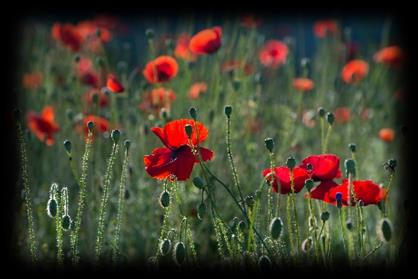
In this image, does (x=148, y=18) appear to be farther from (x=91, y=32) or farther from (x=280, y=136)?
(x=280, y=136)

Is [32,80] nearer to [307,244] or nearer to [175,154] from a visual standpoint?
[175,154]

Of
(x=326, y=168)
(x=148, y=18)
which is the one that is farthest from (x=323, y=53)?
(x=326, y=168)

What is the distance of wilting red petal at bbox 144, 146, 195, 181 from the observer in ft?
5.71

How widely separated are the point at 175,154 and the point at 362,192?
1.46 ft

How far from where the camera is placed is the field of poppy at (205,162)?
1.73 metres

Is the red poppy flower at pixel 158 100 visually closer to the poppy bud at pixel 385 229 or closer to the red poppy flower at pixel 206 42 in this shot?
the red poppy flower at pixel 206 42

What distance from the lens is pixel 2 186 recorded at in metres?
2.50

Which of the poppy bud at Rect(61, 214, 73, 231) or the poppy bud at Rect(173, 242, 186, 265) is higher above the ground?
the poppy bud at Rect(61, 214, 73, 231)

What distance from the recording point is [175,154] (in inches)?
70.7

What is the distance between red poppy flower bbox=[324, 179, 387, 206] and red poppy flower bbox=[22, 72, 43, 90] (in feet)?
7.55

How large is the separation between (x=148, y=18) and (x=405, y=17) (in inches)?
52.1

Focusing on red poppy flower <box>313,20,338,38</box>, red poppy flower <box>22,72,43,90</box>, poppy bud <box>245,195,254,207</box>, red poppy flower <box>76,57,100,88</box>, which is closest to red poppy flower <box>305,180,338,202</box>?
poppy bud <box>245,195,254,207</box>

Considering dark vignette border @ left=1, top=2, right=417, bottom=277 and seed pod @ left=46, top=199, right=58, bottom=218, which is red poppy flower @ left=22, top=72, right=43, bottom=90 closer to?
dark vignette border @ left=1, top=2, right=417, bottom=277

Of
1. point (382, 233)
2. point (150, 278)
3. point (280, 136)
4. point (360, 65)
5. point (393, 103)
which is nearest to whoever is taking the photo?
point (382, 233)
